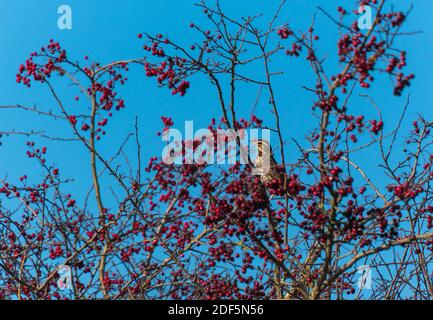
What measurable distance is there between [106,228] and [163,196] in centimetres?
105

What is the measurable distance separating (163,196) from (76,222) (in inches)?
62.1

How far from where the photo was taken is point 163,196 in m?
5.00

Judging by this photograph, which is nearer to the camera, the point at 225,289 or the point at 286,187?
the point at 286,187

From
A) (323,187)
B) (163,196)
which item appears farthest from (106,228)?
(323,187)
